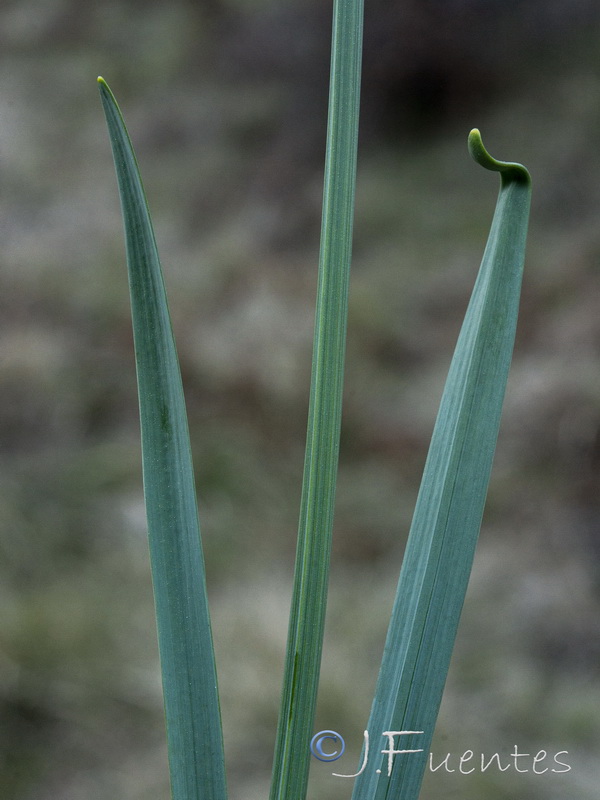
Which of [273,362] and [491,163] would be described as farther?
[273,362]

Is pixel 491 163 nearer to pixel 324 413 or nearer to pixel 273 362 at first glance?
pixel 324 413

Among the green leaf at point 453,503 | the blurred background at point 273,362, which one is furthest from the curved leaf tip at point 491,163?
the blurred background at point 273,362

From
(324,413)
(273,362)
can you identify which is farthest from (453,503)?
(273,362)

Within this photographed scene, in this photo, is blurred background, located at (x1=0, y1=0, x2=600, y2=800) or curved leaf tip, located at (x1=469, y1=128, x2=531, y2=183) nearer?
curved leaf tip, located at (x1=469, y1=128, x2=531, y2=183)

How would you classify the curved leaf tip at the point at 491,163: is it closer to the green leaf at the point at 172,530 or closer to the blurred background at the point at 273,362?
the green leaf at the point at 172,530

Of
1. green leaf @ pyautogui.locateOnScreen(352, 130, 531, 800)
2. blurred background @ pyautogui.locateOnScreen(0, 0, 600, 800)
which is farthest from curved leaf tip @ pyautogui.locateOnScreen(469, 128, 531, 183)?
blurred background @ pyautogui.locateOnScreen(0, 0, 600, 800)

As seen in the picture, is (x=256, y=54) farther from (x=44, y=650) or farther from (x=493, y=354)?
(x=493, y=354)

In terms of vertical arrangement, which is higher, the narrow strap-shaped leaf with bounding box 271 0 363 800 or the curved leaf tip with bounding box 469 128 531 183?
the curved leaf tip with bounding box 469 128 531 183

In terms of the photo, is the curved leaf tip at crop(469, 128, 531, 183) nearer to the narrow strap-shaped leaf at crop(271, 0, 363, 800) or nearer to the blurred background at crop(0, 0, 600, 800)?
the narrow strap-shaped leaf at crop(271, 0, 363, 800)
